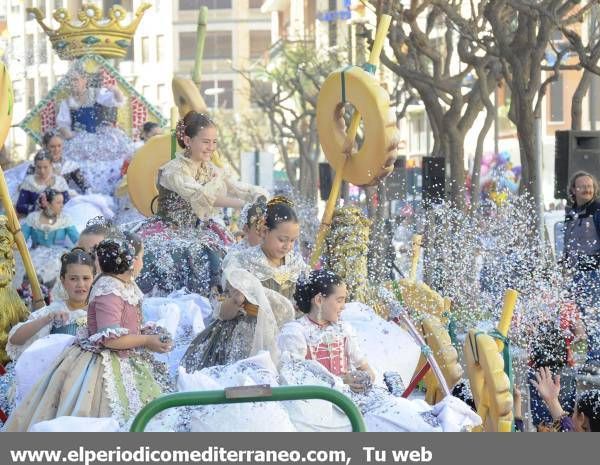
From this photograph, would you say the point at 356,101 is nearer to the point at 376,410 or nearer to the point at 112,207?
the point at 376,410

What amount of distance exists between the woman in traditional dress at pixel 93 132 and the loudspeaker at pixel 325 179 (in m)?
9.44

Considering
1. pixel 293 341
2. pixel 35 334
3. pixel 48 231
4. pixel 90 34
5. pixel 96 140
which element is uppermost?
pixel 90 34

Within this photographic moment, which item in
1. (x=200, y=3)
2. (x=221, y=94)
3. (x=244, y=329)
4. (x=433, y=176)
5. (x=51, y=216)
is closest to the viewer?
(x=244, y=329)

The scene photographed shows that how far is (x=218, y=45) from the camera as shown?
89500mm

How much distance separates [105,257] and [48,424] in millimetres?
964

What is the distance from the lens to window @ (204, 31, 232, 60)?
88500mm

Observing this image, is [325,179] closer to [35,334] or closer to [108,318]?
[35,334]

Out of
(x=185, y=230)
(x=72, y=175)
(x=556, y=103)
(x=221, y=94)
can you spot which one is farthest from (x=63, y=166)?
(x=221, y=94)

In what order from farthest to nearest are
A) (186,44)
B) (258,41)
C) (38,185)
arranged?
(258,41) < (186,44) < (38,185)

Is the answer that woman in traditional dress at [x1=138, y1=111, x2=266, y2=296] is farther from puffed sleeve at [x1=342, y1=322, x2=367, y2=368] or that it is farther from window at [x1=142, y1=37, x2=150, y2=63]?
window at [x1=142, y1=37, x2=150, y2=63]

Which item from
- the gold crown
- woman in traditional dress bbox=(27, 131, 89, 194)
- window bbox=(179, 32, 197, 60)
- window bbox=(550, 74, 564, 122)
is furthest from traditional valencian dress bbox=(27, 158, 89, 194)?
window bbox=(179, 32, 197, 60)

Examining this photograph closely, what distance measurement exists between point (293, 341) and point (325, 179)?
2188 cm

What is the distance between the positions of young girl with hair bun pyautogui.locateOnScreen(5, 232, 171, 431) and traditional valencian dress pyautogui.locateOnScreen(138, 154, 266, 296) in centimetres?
299

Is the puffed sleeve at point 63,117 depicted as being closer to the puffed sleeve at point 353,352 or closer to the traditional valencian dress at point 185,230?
the traditional valencian dress at point 185,230
